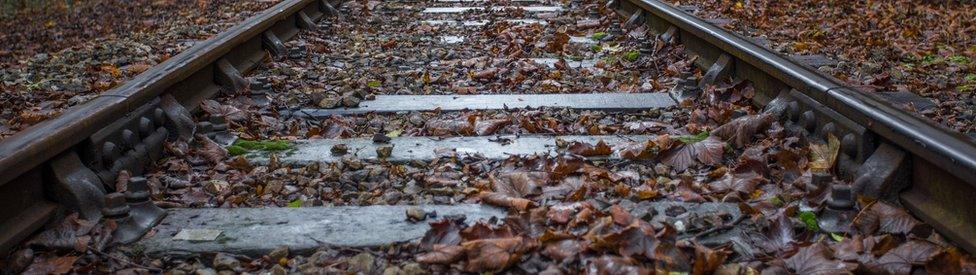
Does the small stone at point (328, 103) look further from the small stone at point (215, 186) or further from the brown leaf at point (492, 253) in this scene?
the brown leaf at point (492, 253)

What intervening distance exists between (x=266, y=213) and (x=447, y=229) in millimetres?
683

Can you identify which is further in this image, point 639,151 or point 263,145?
point 263,145

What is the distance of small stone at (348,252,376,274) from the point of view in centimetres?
260

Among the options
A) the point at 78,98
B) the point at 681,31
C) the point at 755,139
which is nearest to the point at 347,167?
the point at 755,139

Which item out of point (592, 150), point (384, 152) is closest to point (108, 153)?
point (384, 152)

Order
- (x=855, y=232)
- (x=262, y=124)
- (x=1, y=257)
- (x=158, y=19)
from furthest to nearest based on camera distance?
(x=158, y=19)
(x=262, y=124)
(x=855, y=232)
(x=1, y=257)

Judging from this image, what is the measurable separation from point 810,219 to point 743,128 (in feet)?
3.31

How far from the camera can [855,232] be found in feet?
9.11

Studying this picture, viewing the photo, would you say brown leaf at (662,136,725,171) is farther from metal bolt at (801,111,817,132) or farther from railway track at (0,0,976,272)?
metal bolt at (801,111,817,132)

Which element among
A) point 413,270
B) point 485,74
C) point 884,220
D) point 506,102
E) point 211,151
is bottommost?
point 485,74

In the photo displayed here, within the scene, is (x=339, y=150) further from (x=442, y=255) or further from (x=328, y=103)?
(x=442, y=255)

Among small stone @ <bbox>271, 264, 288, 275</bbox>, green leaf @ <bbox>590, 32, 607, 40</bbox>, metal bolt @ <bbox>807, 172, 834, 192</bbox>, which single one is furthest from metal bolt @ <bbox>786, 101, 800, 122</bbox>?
green leaf @ <bbox>590, 32, 607, 40</bbox>

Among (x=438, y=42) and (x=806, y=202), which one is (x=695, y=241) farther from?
(x=438, y=42)

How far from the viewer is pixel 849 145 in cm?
319
